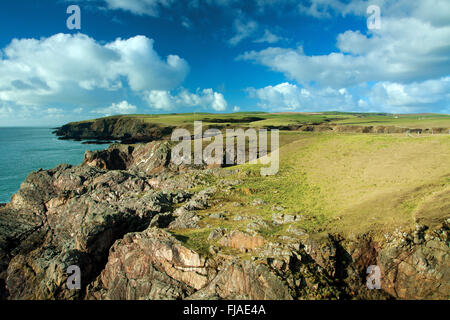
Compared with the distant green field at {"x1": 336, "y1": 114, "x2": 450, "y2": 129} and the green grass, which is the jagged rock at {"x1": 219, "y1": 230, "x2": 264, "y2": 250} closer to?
the green grass

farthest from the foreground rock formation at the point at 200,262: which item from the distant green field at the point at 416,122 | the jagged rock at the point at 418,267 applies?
the distant green field at the point at 416,122

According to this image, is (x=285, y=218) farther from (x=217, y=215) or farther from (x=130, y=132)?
(x=130, y=132)

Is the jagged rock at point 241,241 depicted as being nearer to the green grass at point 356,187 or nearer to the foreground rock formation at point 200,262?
the foreground rock formation at point 200,262

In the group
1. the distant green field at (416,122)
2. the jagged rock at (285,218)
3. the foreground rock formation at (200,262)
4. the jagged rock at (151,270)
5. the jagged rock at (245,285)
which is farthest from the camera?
the distant green field at (416,122)

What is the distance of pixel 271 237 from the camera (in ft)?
66.8

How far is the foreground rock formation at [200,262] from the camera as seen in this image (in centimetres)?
1678

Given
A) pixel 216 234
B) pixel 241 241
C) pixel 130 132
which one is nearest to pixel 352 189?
pixel 241 241

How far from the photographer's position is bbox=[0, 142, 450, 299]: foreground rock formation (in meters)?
16.8

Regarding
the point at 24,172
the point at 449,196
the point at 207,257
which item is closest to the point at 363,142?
the point at 449,196

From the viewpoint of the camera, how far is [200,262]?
18.8 m

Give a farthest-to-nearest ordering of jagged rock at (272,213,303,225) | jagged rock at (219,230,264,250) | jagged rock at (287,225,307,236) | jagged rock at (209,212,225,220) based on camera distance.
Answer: jagged rock at (209,212,225,220), jagged rock at (272,213,303,225), jagged rock at (287,225,307,236), jagged rock at (219,230,264,250)

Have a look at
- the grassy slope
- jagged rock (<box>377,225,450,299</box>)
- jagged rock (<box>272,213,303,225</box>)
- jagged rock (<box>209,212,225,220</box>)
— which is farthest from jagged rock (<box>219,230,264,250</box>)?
jagged rock (<box>377,225,450,299</box>)
